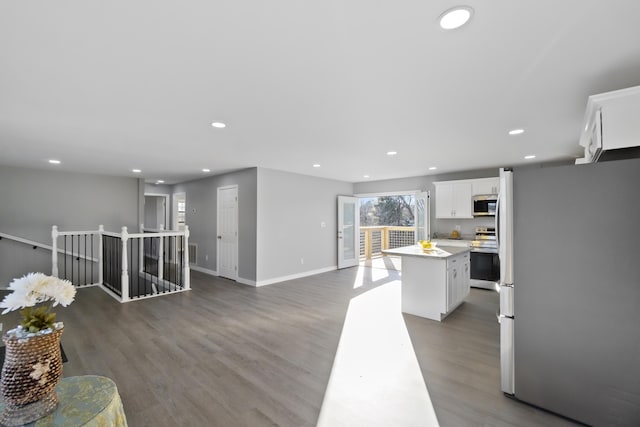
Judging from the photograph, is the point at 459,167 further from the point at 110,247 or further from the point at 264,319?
the point at 110,247

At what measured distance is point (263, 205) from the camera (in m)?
5.72

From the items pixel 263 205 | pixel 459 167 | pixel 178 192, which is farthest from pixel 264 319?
pixel 178 192

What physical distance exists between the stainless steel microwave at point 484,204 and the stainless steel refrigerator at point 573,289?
13.0 ft

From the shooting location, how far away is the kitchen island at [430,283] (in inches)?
149

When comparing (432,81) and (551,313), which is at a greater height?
(432,81)

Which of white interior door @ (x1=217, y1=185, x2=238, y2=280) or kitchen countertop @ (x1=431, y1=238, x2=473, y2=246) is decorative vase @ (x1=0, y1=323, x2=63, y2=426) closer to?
white interior door @ (x1=217, y1=185, x2=238, y2=280)

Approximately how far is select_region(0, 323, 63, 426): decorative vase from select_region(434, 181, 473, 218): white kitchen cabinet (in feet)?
21.6

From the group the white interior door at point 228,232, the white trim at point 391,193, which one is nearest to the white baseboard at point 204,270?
the white interior door at point 228,232

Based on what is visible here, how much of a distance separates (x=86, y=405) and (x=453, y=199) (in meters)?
6.56

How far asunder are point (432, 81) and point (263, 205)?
4.25 m

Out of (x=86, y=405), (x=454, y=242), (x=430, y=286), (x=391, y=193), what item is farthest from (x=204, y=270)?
(x=86, y=405)

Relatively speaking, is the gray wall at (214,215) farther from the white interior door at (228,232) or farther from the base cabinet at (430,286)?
the base cabinet at (430,286)

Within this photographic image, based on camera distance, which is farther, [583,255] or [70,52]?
[583,255]

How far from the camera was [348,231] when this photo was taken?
7.91 metres
